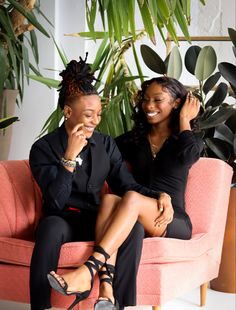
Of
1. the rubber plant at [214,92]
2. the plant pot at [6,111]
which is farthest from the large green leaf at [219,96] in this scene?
the plant pot at [6,111]

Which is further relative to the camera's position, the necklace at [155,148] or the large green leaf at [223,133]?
the large green leaf at [223,133]

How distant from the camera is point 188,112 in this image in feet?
10.8

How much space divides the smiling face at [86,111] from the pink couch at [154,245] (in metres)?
0.45

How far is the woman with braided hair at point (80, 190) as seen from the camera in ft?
8.83

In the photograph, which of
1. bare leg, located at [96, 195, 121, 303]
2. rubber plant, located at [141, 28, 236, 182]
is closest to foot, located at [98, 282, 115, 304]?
bare leg, located at [96, 195, 121, 303]

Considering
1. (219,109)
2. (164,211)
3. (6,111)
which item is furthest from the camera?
(6,111)

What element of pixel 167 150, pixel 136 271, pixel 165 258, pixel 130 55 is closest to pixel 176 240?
pixel 165 258

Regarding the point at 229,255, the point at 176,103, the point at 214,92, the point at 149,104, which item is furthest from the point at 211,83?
the point at 229,255

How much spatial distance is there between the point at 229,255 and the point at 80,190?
1.14 m

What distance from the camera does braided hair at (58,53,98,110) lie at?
3016 millimetres

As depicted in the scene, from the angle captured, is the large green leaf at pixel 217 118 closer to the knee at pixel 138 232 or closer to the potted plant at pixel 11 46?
the knee at pixel 138 232

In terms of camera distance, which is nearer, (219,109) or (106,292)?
(106,292)

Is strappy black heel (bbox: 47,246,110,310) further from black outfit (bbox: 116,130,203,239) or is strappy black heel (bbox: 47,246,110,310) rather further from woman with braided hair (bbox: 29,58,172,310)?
black outfit (bbox: 116,130,203,239)

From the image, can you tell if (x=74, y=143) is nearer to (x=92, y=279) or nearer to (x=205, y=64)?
(x=92, y=279)
